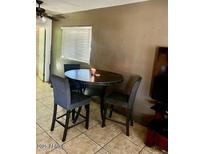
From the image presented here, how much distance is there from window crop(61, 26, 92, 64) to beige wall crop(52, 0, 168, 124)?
0.20m

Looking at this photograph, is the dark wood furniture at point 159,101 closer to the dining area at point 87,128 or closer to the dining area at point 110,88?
the dining area at point 110,88

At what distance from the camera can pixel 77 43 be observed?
403cm

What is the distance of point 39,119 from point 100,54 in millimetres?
1867

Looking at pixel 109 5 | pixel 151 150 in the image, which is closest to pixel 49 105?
pixel 151 150

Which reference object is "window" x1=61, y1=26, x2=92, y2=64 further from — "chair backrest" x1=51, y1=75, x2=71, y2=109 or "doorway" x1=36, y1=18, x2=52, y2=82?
"chair backrest" x1=51, y1=75, x2=71, y2=109

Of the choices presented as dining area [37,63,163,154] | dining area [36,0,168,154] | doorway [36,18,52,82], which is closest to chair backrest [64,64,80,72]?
dining area [36,0,168,154]

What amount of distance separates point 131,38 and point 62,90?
1622 millimetres

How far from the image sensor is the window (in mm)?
3725

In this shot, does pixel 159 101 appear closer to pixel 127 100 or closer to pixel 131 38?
pixel 127 100

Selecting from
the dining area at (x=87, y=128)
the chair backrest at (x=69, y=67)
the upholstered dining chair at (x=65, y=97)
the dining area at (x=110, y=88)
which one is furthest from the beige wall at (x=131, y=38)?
the upholstered dining chair at (x=65, y=97)

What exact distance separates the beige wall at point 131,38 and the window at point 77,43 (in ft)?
0.64
